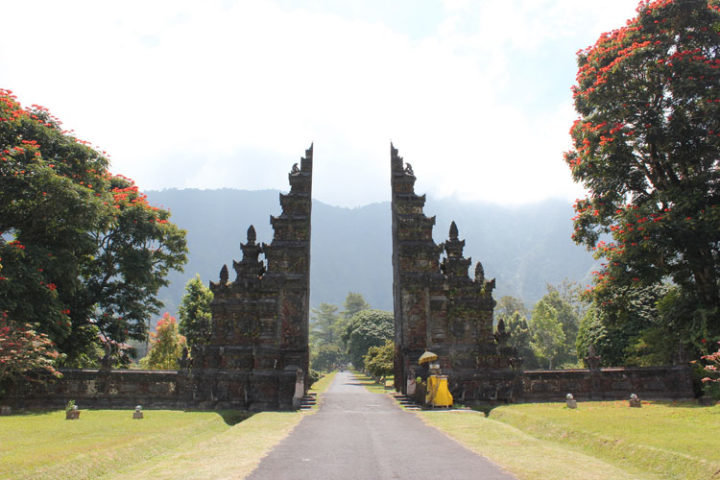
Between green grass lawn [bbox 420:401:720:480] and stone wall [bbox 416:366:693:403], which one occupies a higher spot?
stone wall [bbox 416:366:693:403]

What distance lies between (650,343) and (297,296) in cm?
1751

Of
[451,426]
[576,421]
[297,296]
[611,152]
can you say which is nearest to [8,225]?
[297,296]

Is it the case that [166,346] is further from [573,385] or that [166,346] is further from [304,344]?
[573,385]

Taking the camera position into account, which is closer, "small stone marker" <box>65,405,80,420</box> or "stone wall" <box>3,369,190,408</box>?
"small stone marker" <box>65,405,80,420</box>

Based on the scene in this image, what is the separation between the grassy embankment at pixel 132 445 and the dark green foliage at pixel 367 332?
5234cm

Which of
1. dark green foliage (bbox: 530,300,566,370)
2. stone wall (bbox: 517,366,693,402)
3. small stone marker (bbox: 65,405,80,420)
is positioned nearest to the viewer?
small stone marker (bbox: 65,405,80,420)

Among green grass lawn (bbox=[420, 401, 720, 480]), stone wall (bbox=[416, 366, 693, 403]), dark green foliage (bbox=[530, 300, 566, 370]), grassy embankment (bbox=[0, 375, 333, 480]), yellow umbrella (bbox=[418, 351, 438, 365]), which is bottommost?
grassy embankment (bbox=[0, 375, 333, 480])

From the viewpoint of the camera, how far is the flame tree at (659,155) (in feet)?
62.7

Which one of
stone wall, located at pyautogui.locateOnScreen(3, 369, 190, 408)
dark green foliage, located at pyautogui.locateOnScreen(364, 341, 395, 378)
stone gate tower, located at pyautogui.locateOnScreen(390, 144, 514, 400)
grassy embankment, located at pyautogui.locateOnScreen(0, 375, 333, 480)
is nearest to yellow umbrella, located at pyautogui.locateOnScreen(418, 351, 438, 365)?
stone gate tower, located at pyautogui.locateOnScreen(390, 144, 514, 400)

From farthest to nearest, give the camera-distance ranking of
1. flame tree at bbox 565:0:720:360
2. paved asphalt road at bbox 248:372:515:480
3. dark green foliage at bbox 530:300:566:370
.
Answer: dark green foliage at bbox 530:300:566:370
flame tree at bbox 565:0:720:360
paved asphalt road at bbox 248:372:515:480

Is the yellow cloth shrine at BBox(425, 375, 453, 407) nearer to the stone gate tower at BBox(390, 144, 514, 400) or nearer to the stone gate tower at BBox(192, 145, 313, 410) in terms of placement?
the stone gate tower at BBox(390, 144, 514, 400)

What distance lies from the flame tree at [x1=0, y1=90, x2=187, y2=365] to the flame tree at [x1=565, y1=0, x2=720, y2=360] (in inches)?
902

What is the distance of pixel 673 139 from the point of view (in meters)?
20.2

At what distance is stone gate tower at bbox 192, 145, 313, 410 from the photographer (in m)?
21.9
